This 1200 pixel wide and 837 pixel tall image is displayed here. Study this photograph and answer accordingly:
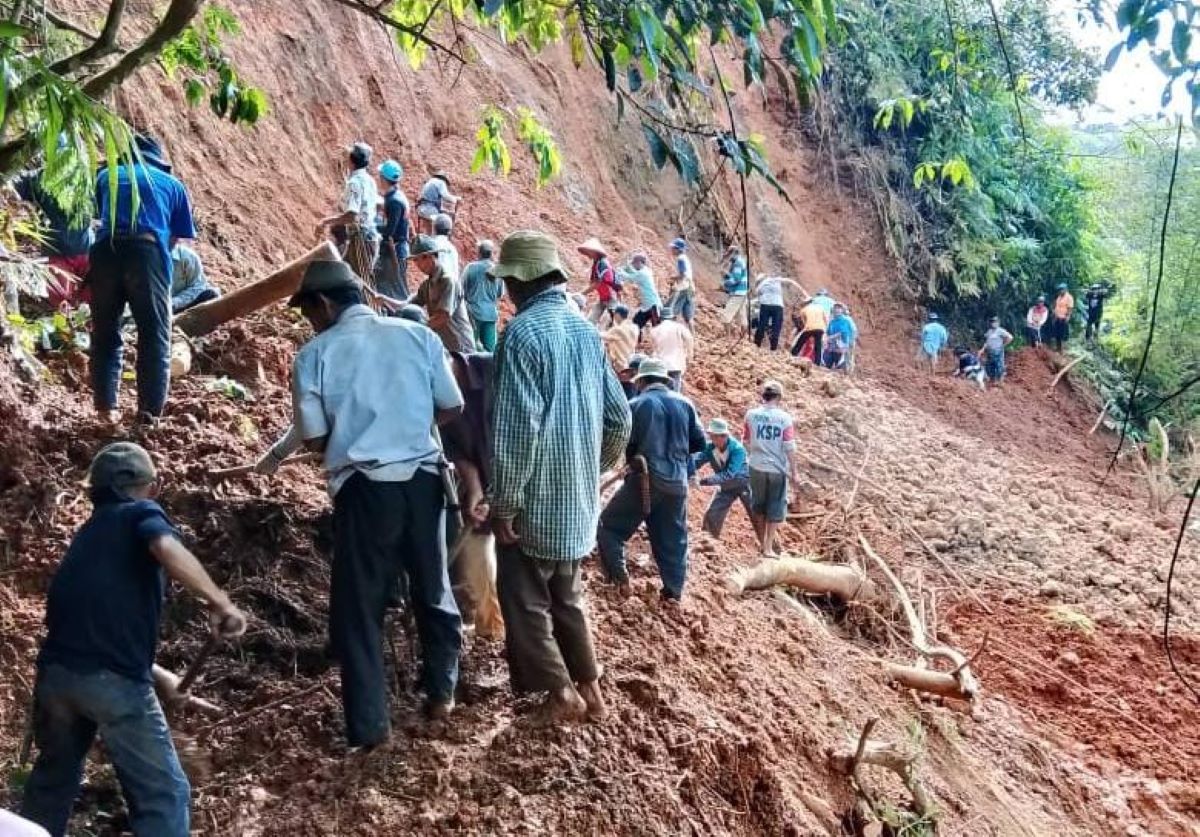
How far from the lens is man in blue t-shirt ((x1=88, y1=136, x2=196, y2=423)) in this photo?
18.7 feet

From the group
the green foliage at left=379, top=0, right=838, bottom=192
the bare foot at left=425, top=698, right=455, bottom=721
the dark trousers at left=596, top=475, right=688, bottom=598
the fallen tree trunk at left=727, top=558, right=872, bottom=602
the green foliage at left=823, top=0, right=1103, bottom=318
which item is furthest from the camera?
the green foliage at left=823, top=0, right=1103, bottom=318

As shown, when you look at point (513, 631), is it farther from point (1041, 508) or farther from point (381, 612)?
point (1041, 508)

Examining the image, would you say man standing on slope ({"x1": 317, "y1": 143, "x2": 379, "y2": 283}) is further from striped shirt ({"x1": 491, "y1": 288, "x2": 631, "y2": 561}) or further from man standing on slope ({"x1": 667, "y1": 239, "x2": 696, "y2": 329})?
striped shirt ({"x1": 491, "y1": 288, "x2": 631, "y2": 561})

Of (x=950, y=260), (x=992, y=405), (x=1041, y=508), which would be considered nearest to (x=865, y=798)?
(x=1041, y=508)

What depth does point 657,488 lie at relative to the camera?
22.4ft

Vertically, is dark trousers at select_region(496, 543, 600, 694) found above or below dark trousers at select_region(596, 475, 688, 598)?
above

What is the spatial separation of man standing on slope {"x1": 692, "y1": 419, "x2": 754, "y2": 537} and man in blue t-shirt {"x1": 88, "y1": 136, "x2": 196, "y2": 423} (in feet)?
16.2

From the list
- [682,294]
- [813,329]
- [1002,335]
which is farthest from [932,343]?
[682,294]

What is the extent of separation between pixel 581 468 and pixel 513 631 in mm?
659

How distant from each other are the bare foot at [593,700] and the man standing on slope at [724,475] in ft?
17.1

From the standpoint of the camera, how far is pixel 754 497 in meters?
10.1

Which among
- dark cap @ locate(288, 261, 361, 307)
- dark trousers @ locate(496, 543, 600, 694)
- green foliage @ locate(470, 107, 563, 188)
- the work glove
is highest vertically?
green foliage @ locate(470, 107, 563, 188)

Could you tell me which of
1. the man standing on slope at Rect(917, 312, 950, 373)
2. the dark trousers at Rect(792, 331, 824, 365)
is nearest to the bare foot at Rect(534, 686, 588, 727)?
the dark trousers at Rect(792, 331, 824, 365)

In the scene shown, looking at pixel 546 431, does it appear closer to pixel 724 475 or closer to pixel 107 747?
pixel 107 747
